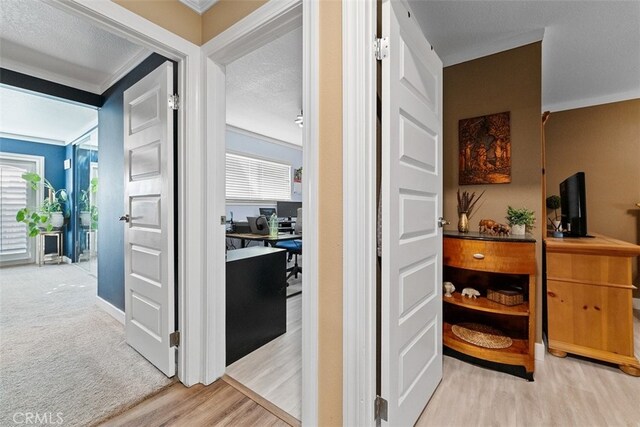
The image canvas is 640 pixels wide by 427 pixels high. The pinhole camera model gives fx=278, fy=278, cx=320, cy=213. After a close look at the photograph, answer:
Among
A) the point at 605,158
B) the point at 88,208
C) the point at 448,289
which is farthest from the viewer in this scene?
the point at 88,208

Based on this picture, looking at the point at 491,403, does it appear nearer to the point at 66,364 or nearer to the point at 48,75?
the point at 66,364

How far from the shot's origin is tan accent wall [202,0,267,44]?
1521 millimetres

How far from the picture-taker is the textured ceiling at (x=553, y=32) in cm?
178

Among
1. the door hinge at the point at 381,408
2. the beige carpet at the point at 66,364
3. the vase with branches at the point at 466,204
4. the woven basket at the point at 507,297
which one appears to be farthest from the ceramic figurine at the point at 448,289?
the beige carpet at the point at 66,364

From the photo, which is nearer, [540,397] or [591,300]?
[540,397]

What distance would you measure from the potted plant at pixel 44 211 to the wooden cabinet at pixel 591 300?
7451 millimetres

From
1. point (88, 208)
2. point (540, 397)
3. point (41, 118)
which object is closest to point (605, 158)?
point (540, 397)

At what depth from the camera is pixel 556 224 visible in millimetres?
2500

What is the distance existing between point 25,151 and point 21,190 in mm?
743

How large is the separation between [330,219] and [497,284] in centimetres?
176

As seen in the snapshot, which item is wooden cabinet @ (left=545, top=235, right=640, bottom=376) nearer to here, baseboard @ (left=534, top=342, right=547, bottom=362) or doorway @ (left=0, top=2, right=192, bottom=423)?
baseboard @ (left=534, top=342, right=547, bottom=362)

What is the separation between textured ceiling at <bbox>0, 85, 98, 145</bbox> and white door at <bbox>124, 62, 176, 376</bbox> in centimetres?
202

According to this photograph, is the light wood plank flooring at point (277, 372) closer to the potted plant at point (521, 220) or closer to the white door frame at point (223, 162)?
the white door frame at point (223, 162)

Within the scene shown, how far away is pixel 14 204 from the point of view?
497 centimetres
